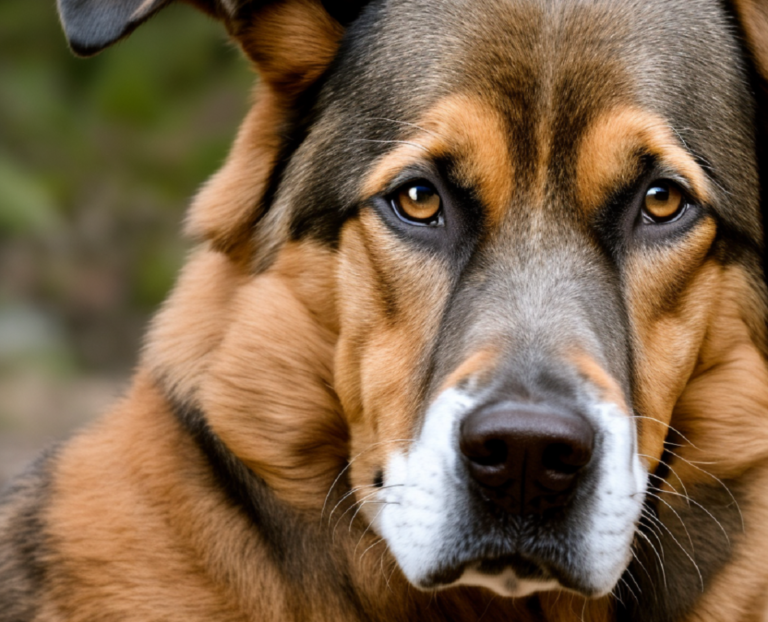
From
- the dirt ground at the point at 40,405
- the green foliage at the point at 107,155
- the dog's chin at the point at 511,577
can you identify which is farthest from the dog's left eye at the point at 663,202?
the green foliage at the point at 107,155

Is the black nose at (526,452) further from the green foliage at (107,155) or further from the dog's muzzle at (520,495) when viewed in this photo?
the green foliage at (107,155)

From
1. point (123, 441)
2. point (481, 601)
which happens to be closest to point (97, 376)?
point (123, 441)

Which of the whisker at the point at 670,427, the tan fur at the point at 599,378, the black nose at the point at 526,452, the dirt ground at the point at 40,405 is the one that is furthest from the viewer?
the dirt ground at the point at 40,405

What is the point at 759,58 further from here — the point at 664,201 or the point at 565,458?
the point at 565,458

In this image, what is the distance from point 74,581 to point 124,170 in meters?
7.33

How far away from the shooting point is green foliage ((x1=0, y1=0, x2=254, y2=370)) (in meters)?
9.50

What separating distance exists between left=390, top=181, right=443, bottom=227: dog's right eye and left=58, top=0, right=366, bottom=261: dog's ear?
19.4 inches

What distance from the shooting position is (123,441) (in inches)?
135

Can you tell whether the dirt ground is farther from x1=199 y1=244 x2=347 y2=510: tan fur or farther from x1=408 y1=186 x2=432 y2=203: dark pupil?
x1=408 y1=186 x2=432 y2=203: dark pupil

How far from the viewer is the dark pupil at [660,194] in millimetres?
3150

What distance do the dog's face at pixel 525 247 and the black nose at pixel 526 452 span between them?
13 mm

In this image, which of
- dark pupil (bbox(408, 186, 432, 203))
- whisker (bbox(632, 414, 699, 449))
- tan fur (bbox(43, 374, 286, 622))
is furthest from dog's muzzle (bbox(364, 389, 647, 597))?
dark pupil (bbox(408, 186, 432, 203))

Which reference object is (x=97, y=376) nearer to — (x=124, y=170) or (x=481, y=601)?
(x=124, y=170)

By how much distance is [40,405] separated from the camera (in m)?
8.23
